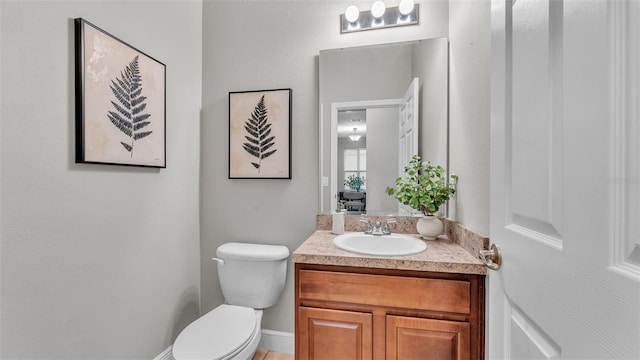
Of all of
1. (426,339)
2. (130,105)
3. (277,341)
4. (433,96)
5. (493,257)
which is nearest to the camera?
(493,257)

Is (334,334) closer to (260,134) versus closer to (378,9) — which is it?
(260,134)

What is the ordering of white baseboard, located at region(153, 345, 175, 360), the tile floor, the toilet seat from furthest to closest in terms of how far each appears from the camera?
the tile floor
white baseboard, located at region(153, 345, 175, 360)
the toilet seat

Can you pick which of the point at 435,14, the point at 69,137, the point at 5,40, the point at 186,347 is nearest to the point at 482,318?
the point at 186,347

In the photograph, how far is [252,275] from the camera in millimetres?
1692

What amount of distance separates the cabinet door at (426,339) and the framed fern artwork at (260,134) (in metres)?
1.09

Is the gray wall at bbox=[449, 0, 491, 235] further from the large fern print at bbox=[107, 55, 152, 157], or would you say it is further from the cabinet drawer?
the large fern print at bbox=[107, 55, 152, 157]

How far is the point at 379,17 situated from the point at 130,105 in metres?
1.49

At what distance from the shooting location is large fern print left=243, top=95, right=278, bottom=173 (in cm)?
188

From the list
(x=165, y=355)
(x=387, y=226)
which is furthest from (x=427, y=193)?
(x=165, y=355)

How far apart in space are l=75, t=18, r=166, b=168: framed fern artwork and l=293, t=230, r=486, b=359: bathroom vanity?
0.99m

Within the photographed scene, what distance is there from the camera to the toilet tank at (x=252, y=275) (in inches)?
66.4

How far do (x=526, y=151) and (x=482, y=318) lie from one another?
0.74 meters

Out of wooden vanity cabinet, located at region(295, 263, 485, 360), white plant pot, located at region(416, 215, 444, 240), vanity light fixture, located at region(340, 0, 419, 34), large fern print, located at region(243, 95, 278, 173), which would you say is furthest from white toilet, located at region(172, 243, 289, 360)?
vanity light fixture, located at region(340, 0, 419, 34)

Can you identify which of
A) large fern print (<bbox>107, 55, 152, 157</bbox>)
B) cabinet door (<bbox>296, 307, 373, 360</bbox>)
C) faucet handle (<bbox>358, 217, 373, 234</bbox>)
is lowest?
cabinet door (<bbox>296, 307, 373, 360</bbox>)
